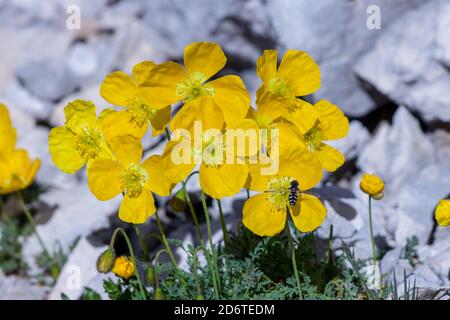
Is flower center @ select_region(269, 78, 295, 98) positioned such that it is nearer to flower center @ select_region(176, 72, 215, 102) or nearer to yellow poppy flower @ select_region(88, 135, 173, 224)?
flower center @ select_region(176, 72, 215, 102)

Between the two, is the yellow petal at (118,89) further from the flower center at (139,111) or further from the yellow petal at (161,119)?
the yellow petal at (161,119)

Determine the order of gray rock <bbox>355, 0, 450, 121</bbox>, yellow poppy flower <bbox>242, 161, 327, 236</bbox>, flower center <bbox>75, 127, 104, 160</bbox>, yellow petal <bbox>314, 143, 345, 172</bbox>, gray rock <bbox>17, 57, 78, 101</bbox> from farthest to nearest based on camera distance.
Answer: gray rock <bbox>17, 57, 78, 101</bbox> → gray rock <bbox>355, 0, 450, 121</bbox> → yellow petal <bbox>314, 143, 345, 172</bbox> → flower center <bbox>75, 127, 104, 160</bbox> → yellow poppy flower <bbox>242, 161, 327, 236</bbox>

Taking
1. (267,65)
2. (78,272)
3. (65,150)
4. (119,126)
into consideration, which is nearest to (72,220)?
(78,272)

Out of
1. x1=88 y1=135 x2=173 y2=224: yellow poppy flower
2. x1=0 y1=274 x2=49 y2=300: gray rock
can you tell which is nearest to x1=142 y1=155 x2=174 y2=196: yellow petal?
x1=88 y1=135 x2=173 y2=224: yellow poppy flower

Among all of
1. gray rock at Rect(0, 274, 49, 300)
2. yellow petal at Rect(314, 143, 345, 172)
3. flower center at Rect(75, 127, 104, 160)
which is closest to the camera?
flower center at Rect(75, 127, 104, 160)

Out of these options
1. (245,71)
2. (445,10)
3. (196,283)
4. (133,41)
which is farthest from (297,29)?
(196,283)

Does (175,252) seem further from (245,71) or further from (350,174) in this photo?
(245,71)

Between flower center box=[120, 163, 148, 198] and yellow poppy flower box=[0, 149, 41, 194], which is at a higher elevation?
yellow poppy flower box=[0, 149, 41, 194]
